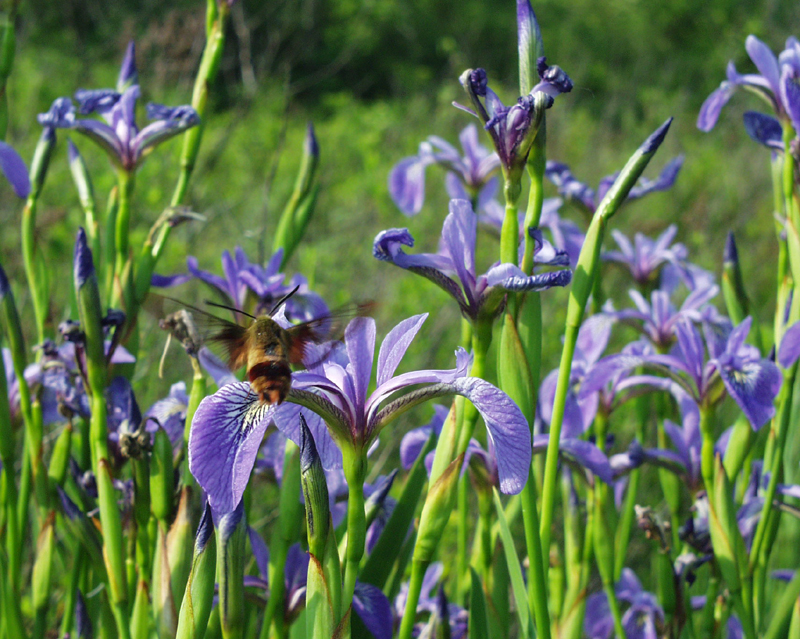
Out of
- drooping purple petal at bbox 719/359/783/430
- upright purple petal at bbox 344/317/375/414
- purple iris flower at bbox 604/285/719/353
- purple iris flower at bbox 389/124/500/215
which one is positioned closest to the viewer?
upright purple petal at bbox 344/317/375/414

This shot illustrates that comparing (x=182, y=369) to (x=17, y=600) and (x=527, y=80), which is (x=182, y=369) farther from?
(x=527, y=80)

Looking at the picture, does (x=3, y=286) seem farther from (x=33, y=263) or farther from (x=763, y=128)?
(x=763, y=128)

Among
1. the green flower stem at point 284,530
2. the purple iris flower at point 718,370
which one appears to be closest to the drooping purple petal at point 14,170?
the green flower stem at point 284,530

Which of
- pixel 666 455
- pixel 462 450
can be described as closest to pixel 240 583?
pixel 462 450

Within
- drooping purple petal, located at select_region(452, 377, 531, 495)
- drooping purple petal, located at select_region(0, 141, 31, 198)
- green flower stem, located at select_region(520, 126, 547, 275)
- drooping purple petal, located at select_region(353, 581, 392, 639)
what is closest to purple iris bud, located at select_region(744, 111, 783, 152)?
green flower stem, located at select_region(520, 126, 547, 275)

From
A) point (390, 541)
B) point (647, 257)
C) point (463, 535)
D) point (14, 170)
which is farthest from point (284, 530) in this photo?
point (647, 257)

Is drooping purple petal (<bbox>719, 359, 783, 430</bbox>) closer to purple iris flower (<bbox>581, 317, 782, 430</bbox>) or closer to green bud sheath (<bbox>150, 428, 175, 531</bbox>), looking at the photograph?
purple iris flower (<bbox>581, 317, 782, 430</bbox>)
